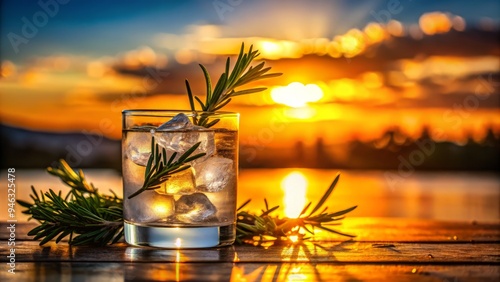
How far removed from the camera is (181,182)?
1.69m

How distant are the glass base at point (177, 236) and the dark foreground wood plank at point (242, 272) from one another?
0.17 m

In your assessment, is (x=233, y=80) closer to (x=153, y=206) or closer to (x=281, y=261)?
(x=153, y=206)

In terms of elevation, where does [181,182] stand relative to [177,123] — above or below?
below

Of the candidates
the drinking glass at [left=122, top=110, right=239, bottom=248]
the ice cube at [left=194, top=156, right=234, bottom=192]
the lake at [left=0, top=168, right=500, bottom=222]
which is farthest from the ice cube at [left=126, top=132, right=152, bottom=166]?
the lake at [left=0, top=168, right=500, bottom=222]

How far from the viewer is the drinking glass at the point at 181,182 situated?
1.68 m

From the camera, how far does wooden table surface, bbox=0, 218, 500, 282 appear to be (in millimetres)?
1417

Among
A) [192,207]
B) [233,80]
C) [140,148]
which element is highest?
[233,80]

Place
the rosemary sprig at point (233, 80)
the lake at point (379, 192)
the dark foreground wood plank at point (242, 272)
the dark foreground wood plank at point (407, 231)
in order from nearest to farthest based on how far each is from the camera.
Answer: the dark foreground wood plank at point (242, 272) → the rosemary sprig at point (233, 80) → the dark foreground wood plank at point (407, 231) → the lake at point (379, 192)

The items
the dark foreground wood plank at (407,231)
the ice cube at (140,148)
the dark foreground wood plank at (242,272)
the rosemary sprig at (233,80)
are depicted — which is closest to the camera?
the dark foreground wood plank at (242,272)

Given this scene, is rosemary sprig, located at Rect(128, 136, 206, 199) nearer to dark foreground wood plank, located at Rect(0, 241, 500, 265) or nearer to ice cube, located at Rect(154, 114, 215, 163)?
ice cube, located at Rect(154, 114, 215, 163)

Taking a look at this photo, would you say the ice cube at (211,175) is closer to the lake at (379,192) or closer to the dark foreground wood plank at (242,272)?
the dark foreground wood plank at (242,272)

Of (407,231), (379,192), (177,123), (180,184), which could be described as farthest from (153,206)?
(379,192)

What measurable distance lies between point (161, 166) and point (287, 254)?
0.34 metres

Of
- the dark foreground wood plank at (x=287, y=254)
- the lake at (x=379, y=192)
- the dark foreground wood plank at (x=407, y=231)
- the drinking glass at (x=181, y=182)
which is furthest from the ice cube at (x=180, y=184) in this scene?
the lake at (x=379, y=192)
